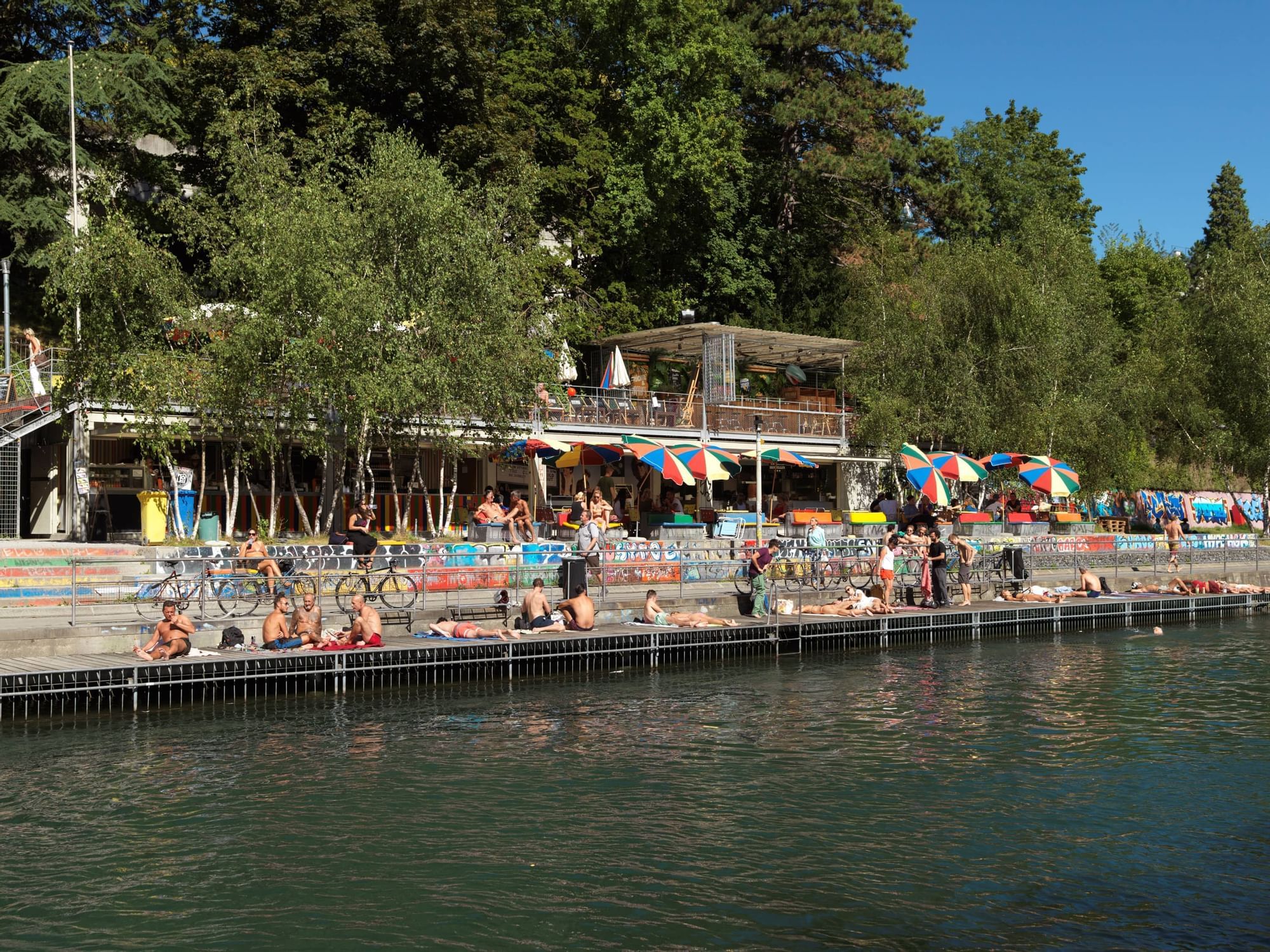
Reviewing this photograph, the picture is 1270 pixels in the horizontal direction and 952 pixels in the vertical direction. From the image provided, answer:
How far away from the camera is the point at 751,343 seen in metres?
44.5

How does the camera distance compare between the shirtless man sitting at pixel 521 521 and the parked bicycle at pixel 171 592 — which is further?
the shirtless man sitting at pixel 521 521

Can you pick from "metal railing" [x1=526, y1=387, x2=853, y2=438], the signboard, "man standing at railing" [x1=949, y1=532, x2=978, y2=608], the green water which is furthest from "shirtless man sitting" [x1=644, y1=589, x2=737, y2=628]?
the signboard

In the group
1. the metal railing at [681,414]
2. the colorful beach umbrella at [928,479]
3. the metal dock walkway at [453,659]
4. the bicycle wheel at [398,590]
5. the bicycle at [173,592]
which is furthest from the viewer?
the metal railing at [681,414]

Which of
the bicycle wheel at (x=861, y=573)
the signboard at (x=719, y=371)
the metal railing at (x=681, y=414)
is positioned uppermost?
the signboard at (x=719, y=371)

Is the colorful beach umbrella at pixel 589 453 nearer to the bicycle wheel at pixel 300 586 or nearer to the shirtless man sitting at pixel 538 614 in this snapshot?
the shirtless man sitting at pixel 538 614

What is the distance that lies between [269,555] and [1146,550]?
83.6 feet

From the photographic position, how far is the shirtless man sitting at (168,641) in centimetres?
1909

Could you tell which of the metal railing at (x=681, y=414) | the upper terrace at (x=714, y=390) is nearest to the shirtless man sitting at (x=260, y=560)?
the upper terrace at (x=714, y=390)

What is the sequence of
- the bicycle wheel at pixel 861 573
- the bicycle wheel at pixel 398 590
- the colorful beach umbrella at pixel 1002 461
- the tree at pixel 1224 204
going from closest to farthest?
1. the bicycle wheel at pixel 398 590
2. the bicycle wheel at pixel 861 573
3. the colorful beach umbrella at pixel 1002 461
4. the tree at pixel 1224 204

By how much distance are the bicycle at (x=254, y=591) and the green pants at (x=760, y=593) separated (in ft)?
28.6

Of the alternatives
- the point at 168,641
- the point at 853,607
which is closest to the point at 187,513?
the point at 168,641

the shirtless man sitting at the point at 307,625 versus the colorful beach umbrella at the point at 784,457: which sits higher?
the colorful beach umbrella at the point at 784,457

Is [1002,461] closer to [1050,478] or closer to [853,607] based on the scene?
[1050,478]

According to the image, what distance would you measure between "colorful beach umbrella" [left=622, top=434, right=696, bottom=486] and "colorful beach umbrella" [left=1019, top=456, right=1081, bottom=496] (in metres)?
10.8
